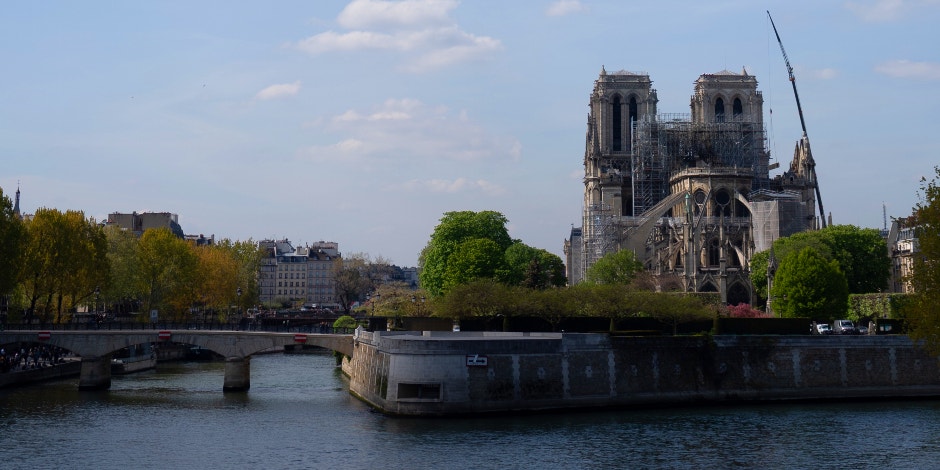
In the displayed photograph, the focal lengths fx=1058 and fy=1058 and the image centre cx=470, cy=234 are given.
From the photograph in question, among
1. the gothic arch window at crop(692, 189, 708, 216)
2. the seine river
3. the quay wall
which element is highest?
the gothic arch window at crop(692, 189, 708, 216)

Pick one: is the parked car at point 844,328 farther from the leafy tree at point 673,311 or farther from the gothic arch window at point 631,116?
the gothic arch window at point 631,116

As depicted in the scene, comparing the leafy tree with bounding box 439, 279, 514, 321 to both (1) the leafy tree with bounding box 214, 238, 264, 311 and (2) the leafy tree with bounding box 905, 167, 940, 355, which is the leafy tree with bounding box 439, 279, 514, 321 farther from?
(1) the leafy tree with bounding box 214, 238, 264, 311

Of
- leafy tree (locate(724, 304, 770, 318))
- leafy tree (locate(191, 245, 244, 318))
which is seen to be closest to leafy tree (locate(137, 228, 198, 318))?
leafy tree (locate(191, 245, 244, 318))

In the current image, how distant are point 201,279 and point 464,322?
43235 mm

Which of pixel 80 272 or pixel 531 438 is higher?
pixel 80 272

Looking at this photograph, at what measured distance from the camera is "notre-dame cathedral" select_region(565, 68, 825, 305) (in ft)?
338

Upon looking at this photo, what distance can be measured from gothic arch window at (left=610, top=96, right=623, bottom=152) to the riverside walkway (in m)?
78.2

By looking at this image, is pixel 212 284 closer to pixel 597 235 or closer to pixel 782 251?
pixel 597 235

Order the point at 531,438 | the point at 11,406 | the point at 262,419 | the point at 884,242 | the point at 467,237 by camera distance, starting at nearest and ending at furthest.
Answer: the point at 531,438 < the point at 262,419 < the point at 11,406 < the point at 884,242 < the point at 467,237

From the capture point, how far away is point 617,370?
51688mm

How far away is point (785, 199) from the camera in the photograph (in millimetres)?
108375

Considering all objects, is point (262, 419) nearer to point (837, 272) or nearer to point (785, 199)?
point (837, 272)

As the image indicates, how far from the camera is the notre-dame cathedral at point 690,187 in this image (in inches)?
4050

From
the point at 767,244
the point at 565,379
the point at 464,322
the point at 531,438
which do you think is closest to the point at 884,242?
the point at 767,244
